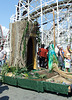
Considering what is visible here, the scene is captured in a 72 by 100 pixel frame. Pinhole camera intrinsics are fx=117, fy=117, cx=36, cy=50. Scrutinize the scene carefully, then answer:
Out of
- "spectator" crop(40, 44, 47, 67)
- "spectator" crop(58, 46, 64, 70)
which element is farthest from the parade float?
"spectator" crop(58, 46, 64, 70)

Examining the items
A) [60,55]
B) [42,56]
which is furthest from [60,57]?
[42,56]

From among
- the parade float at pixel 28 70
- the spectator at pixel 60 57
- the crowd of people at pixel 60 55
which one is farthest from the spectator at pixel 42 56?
the spectator at pixel 60 57

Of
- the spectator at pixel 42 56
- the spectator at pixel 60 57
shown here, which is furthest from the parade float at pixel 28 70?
the spectator at pixel 60 57

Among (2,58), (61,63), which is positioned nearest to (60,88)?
(61,63)

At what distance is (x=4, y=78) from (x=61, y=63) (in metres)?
3.12

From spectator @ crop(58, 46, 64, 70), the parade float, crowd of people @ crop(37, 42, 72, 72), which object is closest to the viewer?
the parade float

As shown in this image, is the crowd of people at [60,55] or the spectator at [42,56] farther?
the spectator at [42,56]

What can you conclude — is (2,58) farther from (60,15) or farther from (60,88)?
(60,15)

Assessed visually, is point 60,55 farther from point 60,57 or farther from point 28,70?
point 28,70

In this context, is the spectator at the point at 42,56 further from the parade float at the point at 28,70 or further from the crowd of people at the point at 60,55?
the parade float at the point at 28,70

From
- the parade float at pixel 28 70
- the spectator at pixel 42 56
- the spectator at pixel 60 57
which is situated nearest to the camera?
the parade float at pixel 28 70

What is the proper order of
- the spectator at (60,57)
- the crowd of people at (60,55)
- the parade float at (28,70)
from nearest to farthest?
the parade float at (28,70), the crowd of people at (60,55), the spectator at (60,57)

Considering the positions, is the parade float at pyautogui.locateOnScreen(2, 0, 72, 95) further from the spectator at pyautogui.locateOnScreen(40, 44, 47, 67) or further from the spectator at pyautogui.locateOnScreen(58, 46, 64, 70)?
the spectator at pyautogui.locateOnScreen(58, 46, 64, 70)

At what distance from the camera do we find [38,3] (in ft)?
49.4
